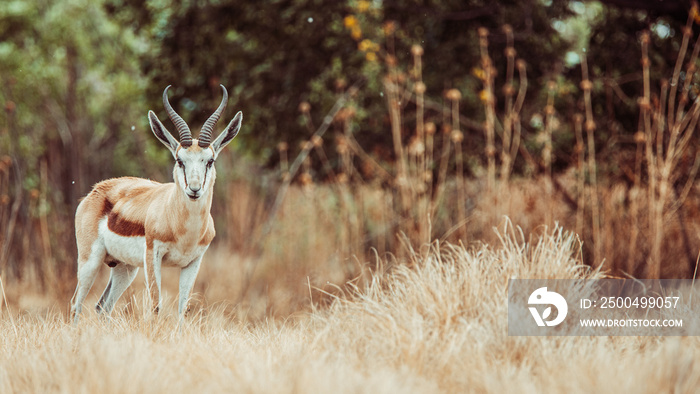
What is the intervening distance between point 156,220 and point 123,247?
0.34 meters

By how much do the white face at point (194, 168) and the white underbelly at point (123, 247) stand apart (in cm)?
55

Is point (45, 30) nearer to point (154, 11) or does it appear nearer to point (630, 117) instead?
point (154, 11)

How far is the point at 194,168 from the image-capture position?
296 cm

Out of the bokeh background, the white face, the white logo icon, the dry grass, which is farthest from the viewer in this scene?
the bokeh background

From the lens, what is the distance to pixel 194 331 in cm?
336

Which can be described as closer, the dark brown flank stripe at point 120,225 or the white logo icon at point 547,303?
the white logo icon at point 547,303

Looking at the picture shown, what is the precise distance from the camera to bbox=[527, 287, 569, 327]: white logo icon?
3287 mm

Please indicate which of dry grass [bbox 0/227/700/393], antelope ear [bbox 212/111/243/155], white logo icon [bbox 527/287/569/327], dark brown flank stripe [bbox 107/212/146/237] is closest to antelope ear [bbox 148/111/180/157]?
antelope ear [bbox 212/111/243/155]

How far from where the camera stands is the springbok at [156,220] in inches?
119

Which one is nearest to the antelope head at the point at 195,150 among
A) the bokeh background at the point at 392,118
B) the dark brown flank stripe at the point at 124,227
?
the dark brown flank stripe at the point at 124,227

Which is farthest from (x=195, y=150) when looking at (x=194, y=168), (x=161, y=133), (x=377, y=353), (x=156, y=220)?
(x=377, y=353)

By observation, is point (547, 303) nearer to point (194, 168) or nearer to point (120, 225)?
point (194, 168)

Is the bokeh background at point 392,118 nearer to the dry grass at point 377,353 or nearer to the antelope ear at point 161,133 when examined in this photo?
the dry grass at point 377,353

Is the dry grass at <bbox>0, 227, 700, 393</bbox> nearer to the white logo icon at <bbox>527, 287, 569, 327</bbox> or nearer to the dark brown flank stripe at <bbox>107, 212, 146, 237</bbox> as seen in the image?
the white logo icon at <bbox>527, 287, 569, 327</bbox>
